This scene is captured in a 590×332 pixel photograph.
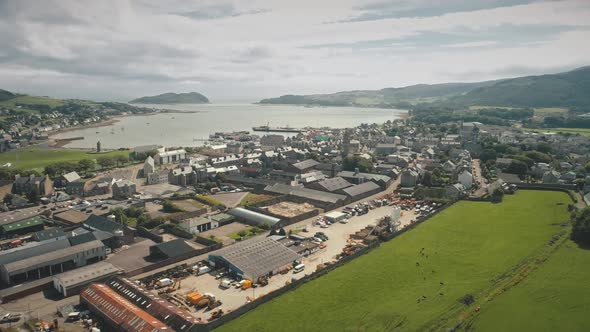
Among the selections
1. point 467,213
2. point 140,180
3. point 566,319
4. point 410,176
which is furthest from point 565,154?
point 140,180

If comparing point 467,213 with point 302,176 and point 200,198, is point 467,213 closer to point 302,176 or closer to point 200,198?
point 302,176

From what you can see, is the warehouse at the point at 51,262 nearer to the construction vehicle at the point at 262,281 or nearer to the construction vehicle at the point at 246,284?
the construction vehicle at the point at 246,284

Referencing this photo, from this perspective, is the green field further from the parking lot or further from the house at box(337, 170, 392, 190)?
the parking lot

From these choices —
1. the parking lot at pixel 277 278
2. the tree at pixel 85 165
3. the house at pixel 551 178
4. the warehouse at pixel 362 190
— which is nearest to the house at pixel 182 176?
the tree at pixel 85 165

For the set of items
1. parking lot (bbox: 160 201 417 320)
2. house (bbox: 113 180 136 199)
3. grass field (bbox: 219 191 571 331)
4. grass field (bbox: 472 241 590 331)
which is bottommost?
grass field (bbox: 472 241 590 331)

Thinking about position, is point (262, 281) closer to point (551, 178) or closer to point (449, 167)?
point (449, 167)

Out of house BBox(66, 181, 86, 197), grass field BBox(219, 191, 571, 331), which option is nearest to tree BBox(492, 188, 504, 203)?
grass field BBox(219, 191, 571, 331)
